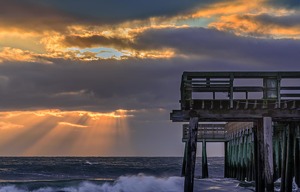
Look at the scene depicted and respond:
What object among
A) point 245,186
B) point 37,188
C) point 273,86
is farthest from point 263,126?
point 37,188

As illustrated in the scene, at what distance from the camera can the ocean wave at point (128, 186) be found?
119 feet

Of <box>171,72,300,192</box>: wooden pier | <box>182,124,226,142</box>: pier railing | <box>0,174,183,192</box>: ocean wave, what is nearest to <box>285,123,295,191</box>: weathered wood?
<box>171,72,300,192</box>: wooden pier

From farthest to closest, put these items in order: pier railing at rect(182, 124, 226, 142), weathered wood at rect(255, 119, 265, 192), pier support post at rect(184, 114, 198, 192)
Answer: pier railing at rect(182, 124, 226, 142)
weathered wood at rect(255, 119, 265, 192)
pier support post at rect(184, 114, 198, 192)

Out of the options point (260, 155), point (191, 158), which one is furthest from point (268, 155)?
point (191, 158)

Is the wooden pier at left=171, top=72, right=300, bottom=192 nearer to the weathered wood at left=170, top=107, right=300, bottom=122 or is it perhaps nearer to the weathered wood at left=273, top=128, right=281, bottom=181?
the weathered wood at left=170, top=107, right=300, bottom=122

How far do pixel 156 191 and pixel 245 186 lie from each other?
6.42 m

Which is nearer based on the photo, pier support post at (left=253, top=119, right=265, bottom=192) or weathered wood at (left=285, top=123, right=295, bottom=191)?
pier support post at (left=253, top=119, right=265, bottom=192)

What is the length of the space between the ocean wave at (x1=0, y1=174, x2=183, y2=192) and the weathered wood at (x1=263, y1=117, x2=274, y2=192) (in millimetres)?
14305

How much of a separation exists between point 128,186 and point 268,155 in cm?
1854

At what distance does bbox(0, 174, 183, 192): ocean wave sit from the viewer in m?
36.1

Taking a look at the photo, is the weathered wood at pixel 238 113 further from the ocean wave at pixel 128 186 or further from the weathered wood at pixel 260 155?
the ocean wave at pixel 128 186

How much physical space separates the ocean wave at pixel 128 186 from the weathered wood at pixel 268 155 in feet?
46.9

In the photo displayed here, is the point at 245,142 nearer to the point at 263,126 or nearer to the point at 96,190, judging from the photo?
the point at 96,190

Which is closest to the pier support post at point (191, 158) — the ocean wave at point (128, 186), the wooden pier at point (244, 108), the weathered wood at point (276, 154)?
the wooden pier at point (244, 108)
